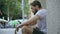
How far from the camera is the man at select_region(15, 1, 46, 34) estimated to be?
Answer: 4738 millimetres

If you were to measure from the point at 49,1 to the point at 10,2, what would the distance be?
3287 cm

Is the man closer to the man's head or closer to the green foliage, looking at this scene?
the man's head

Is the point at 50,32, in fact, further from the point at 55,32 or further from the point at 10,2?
the point at 10,2

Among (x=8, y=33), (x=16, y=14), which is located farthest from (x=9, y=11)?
(x=8, y=33)

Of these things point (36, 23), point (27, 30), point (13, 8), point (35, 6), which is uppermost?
point (35, 6)

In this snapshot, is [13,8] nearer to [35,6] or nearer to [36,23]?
[35,6]

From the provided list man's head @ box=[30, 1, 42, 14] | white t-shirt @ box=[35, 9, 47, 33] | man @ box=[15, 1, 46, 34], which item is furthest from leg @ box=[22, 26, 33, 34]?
man's head @ box=[30, 1, 42, 14]

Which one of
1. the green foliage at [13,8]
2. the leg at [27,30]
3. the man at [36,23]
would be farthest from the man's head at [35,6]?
the green foliage at [13,8]

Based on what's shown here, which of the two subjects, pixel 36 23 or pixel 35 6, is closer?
pixel 36 23

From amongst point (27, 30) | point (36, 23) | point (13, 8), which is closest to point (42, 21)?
point (36, 23)

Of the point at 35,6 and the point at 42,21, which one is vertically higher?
the point at 35,6

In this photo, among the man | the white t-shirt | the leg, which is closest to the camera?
the man

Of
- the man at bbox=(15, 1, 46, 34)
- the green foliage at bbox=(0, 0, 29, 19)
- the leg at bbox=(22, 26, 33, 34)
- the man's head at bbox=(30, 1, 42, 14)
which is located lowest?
the green foliage at bbox=(0, 0, 29, 19)

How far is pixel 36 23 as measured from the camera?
5074mm
